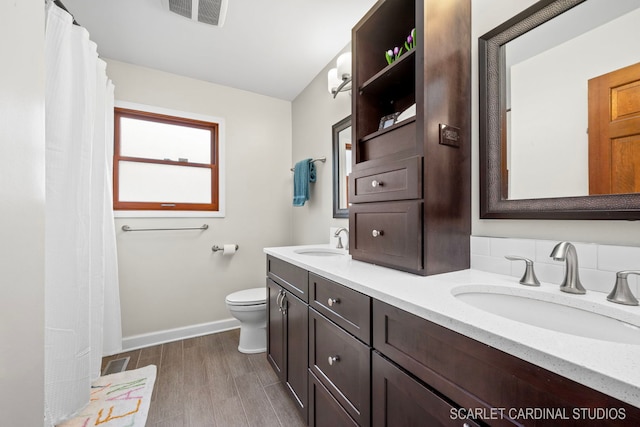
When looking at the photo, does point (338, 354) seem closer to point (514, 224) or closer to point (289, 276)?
point (289, 276)

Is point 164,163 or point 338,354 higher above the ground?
point 164,163

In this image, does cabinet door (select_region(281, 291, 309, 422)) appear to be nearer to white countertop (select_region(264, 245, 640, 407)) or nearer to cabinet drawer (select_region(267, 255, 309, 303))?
cabinet drawer (select_region(267, 255, 309, 303))

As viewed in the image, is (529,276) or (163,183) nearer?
(529,276)

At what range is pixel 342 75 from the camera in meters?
1.79

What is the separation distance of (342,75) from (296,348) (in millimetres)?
1752

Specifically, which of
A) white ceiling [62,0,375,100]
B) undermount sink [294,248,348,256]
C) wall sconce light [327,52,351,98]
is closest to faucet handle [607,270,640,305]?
undermount sink [294,248,348,256]

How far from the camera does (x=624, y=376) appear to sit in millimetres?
365

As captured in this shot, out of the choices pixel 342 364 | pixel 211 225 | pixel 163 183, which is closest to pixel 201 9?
pixel 163 183

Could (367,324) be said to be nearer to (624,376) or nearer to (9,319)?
(624,376)

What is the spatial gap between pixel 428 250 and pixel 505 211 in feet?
1.13

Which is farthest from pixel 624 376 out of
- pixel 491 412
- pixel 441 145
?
pixel 441 145

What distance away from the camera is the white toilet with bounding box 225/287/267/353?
2.00m

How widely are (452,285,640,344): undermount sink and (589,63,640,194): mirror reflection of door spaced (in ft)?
1.20

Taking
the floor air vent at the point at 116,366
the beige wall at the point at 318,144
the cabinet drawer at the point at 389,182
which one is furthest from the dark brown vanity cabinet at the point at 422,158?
the floor air vent at the point at 116,366
